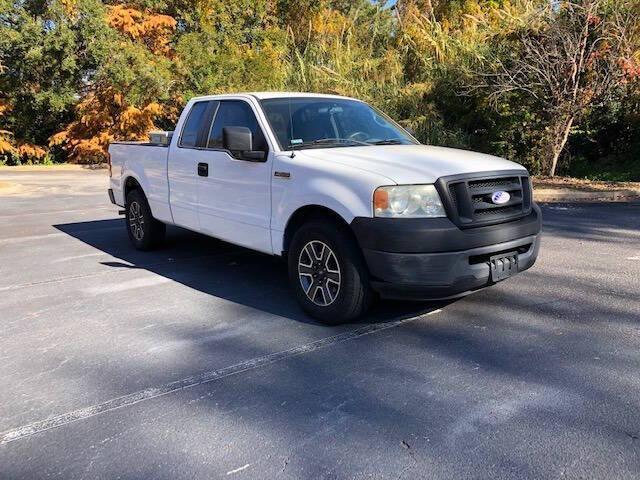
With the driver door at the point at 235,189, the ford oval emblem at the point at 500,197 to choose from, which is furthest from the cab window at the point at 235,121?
the ford oval emblem at the point at 500,197

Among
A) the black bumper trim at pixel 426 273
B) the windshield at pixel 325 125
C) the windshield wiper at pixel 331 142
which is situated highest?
the windshield at pixel 325 125

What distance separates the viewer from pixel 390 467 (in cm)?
275

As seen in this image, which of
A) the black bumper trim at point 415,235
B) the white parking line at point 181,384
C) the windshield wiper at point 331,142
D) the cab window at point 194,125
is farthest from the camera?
the cab window at point 194,125

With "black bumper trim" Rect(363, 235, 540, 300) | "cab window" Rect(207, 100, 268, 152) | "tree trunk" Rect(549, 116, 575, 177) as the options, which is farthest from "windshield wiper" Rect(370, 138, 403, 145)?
"tree trunk" Rect(549, 116, 575, 177)

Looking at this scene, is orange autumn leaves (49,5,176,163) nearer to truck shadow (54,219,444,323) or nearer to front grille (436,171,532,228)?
truck shadow (54,219,444,323)

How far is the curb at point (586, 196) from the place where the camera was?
38.8 feet

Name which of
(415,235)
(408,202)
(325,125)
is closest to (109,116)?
(325,125)

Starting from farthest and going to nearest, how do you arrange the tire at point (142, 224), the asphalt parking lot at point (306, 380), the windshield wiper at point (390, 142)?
1. the tire at point (142, 224)
2. the windshield wiper at point (390, 142)
3. the asphalt parking lot at point (306, 380)

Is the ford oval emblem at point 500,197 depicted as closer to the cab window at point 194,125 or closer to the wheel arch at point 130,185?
the cab window at point 194,125

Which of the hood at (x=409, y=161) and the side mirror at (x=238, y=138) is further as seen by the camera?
the side mirror at (x=238, y=138)

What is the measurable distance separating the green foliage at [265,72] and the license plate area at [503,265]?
1024 cm

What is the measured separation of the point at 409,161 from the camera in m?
4.52

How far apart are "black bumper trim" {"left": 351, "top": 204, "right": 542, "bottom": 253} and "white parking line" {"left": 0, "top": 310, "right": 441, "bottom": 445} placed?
0.74 meters

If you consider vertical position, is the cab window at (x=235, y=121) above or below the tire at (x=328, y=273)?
above
